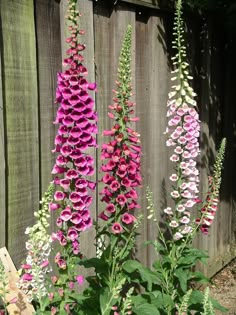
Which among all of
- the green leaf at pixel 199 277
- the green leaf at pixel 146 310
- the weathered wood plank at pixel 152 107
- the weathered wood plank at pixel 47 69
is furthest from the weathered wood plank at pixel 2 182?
the weathered wood plank at pixel 152 107

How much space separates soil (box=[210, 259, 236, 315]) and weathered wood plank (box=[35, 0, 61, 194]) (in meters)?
2.72

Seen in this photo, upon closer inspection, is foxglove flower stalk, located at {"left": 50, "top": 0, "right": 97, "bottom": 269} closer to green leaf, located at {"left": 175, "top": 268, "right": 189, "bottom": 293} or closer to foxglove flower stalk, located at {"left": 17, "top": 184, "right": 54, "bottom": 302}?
foxglove flower stalk, located at {"left": 17, "top": 184, "right": 54, "bottom": 302}

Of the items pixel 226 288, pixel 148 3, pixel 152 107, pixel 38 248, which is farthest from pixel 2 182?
pixel 226 288

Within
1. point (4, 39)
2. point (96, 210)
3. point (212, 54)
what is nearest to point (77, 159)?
point (4, 39)

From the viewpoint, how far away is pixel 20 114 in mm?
3016

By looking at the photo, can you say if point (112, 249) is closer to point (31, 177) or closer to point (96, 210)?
point (31, 177)

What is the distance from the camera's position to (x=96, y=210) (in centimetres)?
383

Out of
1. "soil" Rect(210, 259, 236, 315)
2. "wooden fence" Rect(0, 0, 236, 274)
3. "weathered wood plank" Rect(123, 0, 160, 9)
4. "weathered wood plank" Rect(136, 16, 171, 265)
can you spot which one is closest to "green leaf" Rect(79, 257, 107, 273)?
"wooden fence" Rect(0, 0, 236, 274)

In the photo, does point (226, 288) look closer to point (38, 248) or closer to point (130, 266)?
point (130, 266)

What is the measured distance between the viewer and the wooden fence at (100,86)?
9.73 ft

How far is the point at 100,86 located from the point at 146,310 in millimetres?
1611

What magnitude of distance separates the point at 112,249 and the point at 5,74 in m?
1.11

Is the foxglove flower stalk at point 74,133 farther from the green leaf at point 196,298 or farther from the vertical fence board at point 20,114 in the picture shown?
the green leaf at point 196,298

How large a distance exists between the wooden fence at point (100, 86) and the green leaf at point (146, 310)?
75cm
